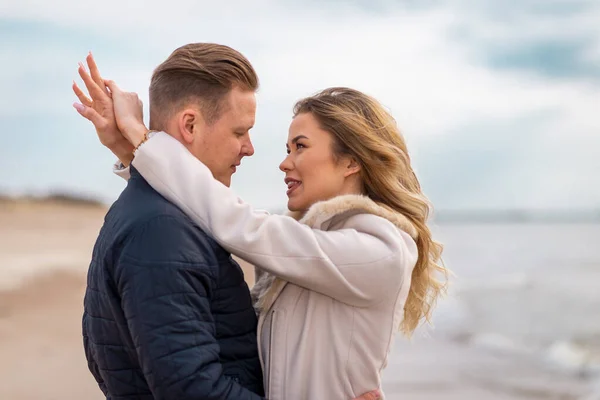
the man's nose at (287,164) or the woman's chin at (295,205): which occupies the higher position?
the man's nose at (287,164)

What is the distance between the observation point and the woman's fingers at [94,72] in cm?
296

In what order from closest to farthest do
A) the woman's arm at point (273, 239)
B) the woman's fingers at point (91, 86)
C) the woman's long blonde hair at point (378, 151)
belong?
1. the woman's arm at point (273, 239)
2. the woman's fingers at point (91, 86)
3. the woman's long blonde hair at point (378, 151)

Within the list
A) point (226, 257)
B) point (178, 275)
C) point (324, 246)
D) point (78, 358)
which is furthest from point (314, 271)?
point (78, 358)

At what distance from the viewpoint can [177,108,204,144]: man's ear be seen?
278cm

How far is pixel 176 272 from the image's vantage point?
7.89ft

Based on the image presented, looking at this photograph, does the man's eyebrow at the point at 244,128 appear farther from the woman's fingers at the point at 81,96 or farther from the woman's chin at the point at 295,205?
the woman's fingers at the point at 81,96

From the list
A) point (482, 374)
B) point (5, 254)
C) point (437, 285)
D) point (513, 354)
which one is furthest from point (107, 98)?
point (5, 254)

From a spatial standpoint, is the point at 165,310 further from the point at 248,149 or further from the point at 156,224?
the point at 248,149

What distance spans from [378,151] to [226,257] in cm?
81

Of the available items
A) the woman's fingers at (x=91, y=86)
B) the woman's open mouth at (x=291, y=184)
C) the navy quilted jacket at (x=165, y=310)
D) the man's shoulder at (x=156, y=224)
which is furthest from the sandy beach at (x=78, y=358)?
the man's shoulder at (x=156, y=224)

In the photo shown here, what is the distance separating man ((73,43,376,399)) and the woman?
8 cm

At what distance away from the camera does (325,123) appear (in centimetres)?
315

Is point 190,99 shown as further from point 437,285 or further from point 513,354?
point 513,354

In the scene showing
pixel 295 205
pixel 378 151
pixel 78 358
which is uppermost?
pixel 378 151
